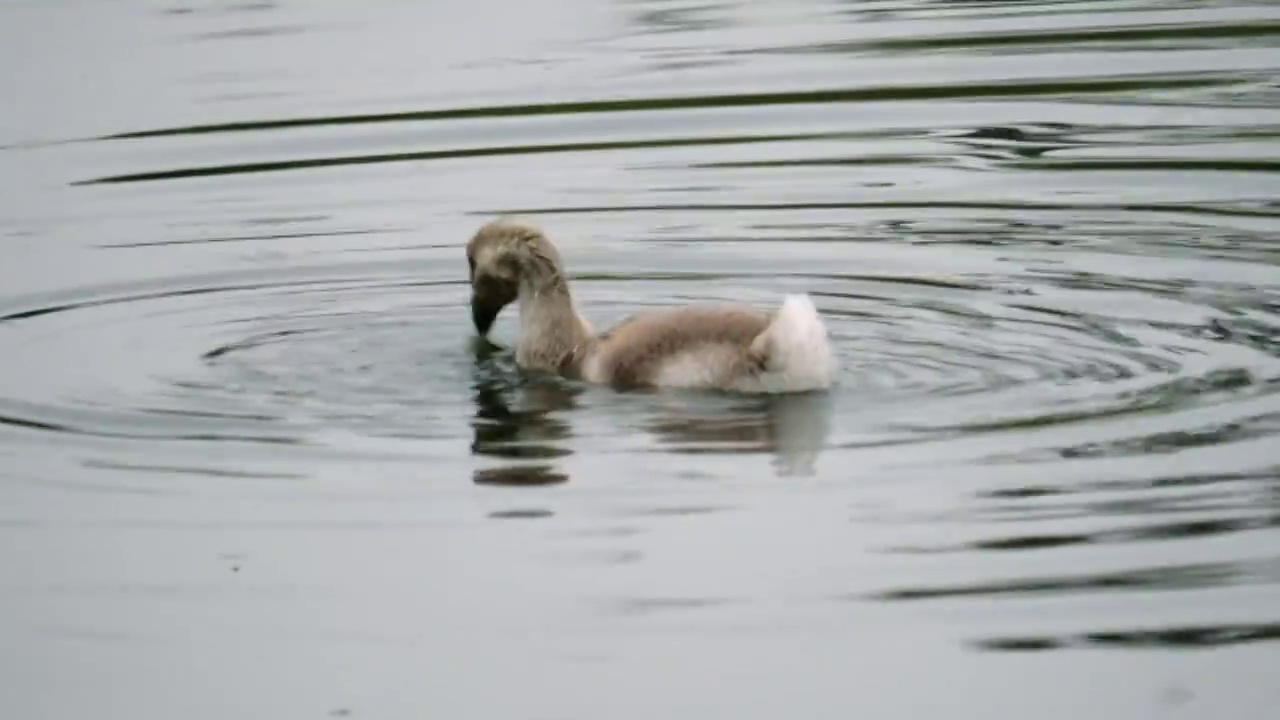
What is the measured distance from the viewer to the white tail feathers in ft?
32.2

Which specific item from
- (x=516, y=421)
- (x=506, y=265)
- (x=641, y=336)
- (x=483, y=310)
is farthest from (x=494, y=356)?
(x=516, y=421)

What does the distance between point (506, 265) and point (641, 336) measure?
127cm

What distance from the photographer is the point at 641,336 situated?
34.2 feet

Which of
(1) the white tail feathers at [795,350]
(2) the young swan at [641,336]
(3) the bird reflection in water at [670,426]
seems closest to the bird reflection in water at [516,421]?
(3) the bird reflection in water at [670,426]

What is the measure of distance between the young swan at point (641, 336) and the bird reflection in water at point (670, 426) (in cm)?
9

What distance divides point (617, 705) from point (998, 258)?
5.83m

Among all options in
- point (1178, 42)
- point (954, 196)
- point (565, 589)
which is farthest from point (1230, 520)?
point (1178, 42)

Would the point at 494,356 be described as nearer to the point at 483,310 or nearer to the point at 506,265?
the point at 483,310

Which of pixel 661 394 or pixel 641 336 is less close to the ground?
pixel 641 336

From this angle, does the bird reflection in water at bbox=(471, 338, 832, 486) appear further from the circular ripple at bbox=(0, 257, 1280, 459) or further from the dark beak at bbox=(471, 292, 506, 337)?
the dark beak at bbox=(471, 292, 506, 337)

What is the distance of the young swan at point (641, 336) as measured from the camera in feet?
32.6

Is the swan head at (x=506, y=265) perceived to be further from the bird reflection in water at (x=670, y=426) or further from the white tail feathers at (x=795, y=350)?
the white tail feathers at (x=795, y=350)

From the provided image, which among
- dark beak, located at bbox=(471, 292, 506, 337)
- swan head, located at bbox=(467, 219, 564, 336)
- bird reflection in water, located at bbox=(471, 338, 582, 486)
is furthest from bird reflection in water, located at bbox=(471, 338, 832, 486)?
dark beak, located at bbox=(471, 292, 506, 337)

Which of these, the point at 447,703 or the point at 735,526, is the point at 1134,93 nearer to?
the point at 735,526
